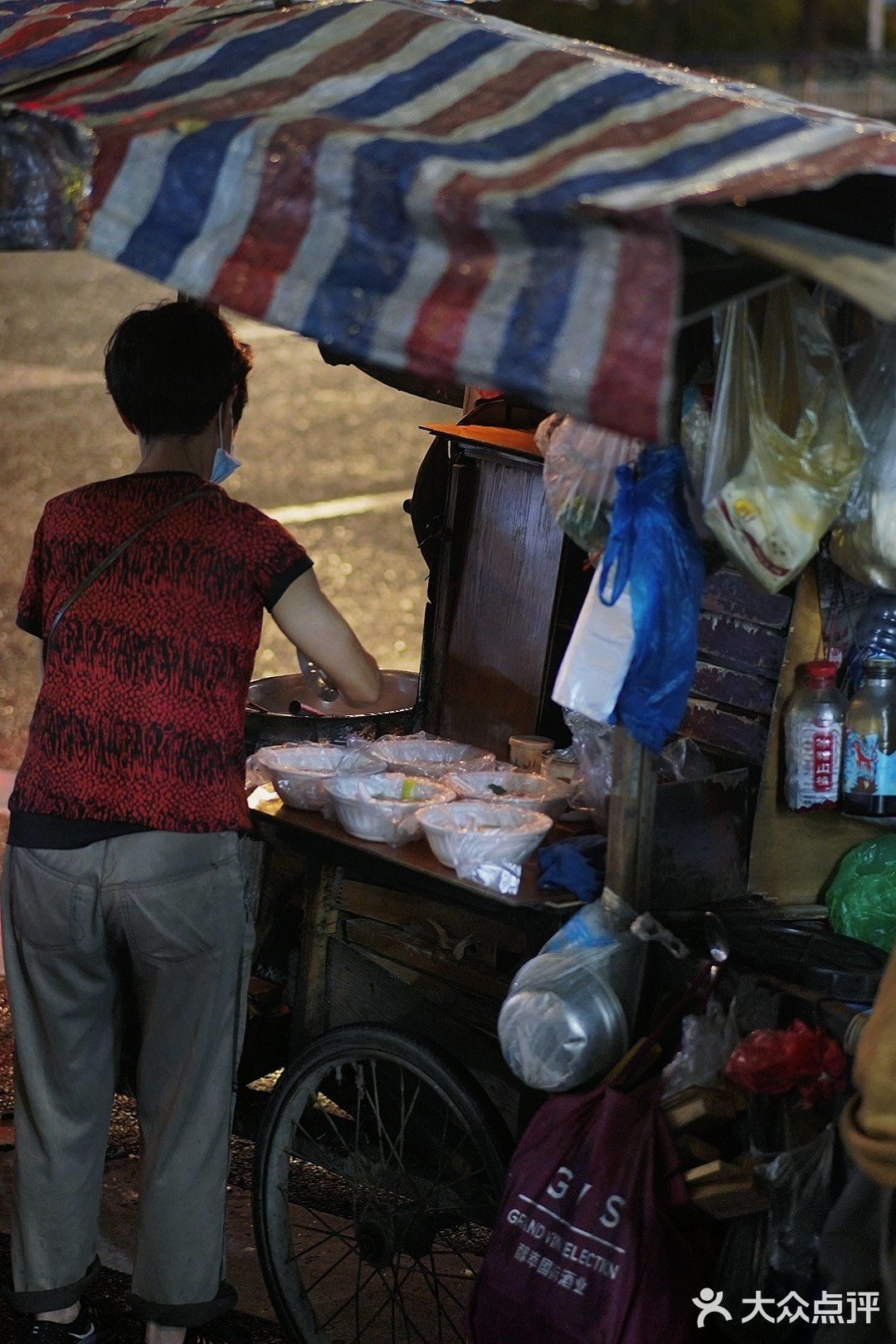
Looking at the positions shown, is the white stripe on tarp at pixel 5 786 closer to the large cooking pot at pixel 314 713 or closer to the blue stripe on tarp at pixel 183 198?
the large cooking pot at pixel 314 713

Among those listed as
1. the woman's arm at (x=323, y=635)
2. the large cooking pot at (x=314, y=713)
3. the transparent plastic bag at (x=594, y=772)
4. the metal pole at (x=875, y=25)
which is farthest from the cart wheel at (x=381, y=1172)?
the metal pole at (x=875, y=25)

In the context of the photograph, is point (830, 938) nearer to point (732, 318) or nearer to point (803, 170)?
point (732, 318)

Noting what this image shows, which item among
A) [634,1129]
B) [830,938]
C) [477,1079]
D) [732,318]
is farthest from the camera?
[477,1079]

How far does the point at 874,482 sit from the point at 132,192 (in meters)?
1.56

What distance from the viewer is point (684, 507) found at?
3.23 meters

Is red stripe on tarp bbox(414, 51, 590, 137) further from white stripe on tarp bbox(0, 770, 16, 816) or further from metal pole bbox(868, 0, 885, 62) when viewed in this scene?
metal pole bbox(868, 0, 885, 62)

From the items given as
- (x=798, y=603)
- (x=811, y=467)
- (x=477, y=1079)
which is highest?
(x=811, y=467)

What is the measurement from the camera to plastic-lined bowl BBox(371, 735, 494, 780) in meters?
4.09

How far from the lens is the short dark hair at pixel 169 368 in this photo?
3305 mm

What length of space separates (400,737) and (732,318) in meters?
1.58

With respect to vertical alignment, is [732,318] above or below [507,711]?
above

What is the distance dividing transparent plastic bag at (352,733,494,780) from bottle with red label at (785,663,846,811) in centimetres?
84

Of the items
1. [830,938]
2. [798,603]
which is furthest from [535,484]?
[830,938]

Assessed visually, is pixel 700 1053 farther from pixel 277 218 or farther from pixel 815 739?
pixel 277 218
